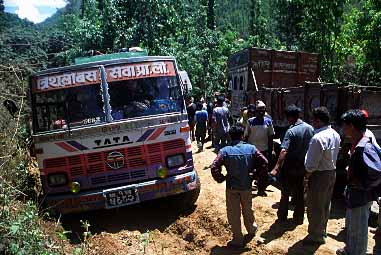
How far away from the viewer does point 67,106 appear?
247 inches

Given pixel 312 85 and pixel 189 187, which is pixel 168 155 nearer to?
pixel 189 187

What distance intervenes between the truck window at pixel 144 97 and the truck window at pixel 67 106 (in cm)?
24

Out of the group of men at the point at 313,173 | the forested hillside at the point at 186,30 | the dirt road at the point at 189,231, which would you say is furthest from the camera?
the forested hillside at the point at 186,30

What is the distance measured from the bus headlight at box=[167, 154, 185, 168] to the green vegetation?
2.03 m

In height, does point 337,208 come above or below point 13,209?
below

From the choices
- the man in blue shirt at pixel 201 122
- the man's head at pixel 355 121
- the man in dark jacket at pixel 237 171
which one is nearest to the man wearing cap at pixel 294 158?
the man in dark jacket at pixel 237 171

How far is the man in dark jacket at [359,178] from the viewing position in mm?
4098

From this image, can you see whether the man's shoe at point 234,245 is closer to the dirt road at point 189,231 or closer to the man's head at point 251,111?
the dirt road at point 189,231

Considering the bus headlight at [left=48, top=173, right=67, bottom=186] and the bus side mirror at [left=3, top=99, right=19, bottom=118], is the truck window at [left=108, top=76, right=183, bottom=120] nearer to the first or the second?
the bus headlight at [left=48, top=173, right=67, bottom=186]

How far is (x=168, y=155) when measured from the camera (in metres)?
6.37

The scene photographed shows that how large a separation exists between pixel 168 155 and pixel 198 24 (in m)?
20.6

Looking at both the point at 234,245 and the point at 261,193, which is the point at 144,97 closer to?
the point at 234,245

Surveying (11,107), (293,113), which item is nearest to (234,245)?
(293,113)

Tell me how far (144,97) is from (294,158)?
2386mm
